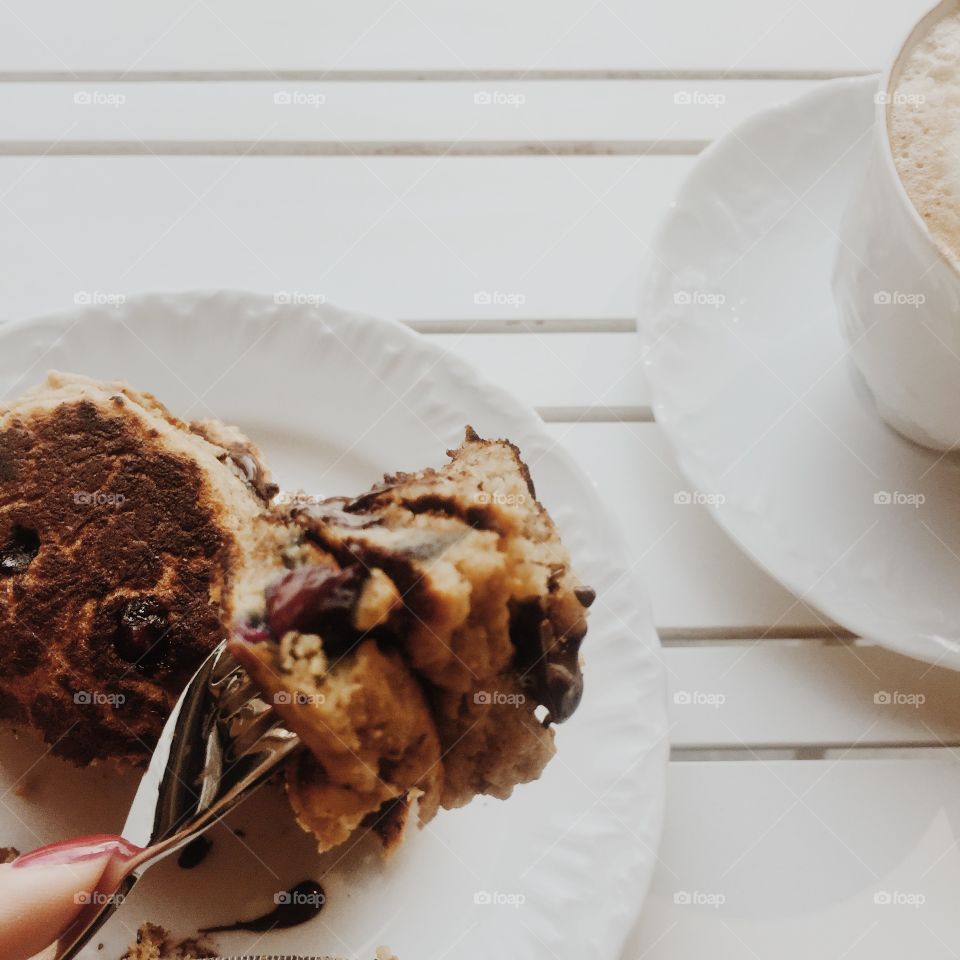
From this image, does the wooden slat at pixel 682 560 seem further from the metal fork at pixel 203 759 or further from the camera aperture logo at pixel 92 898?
the camera aperture logo at pixel 92 898

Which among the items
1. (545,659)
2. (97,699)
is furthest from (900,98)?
(97,699)

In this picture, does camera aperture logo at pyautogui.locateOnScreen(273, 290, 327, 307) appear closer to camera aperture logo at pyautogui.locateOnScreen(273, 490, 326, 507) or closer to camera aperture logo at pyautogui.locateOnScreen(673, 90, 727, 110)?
camera aperture logo at pyautogui.locateOnScreen(273, 490, 326, 507)

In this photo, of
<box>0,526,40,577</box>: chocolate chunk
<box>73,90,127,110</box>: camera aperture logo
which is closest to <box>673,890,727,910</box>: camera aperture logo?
<box>0,526,40,577</box>: chocolate chunk

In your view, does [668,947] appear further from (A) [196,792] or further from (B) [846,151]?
(B) [846,151]

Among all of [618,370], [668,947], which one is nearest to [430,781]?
[668,947]

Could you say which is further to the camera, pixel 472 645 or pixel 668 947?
pixel 668 947

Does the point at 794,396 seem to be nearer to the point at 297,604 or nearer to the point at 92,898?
the point at 297,604
